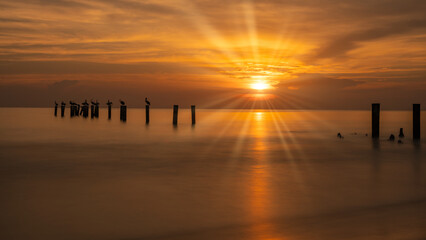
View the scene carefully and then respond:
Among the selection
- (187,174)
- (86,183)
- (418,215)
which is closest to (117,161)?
(187,174)

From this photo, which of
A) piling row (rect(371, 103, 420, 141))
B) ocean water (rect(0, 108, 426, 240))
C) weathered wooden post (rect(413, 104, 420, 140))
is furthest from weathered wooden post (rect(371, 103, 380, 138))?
ocean water (rect(0, 108, 426, 240))

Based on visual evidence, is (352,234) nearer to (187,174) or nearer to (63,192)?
(63,192)

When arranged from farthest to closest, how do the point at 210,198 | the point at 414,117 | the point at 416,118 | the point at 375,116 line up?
the point at 375,116
the point at 414,117
the point at 416,118
the point at 210,198

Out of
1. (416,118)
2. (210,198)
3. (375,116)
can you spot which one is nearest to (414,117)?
(416,118)

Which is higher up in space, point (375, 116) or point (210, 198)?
point (375, 116)

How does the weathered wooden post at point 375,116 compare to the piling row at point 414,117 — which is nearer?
the piling row at point 414,117

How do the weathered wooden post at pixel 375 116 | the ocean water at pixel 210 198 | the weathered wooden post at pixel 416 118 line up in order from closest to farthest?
the ocean water at pixel 210 198
the weathered wooden post at pixel 416 118
the weathered wooden post at pixel 375 116

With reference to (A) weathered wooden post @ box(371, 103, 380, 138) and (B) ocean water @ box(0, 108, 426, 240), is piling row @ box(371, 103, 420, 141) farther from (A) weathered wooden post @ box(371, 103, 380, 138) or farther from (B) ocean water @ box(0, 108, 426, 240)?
(B) ocean water @ box(0, 108, 426, 240)

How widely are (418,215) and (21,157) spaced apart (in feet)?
51.7

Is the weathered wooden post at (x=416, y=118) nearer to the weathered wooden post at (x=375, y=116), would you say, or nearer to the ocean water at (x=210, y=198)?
the weathered wooden post at (x=375, y=116)

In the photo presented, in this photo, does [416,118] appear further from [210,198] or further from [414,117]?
[210,198]

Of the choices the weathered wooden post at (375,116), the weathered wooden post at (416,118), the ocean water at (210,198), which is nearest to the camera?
the ocean water at (210,198)

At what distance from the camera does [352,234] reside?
A: 22.7ft

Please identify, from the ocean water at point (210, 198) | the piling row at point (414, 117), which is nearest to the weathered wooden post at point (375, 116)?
the piling row at point (414, 117)
